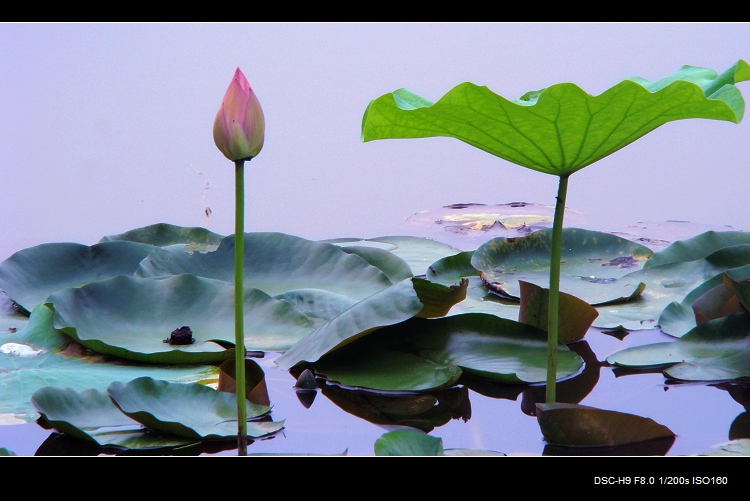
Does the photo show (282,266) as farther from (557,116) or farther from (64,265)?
(557,116)

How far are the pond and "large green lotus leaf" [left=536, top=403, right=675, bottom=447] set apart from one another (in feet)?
0.05

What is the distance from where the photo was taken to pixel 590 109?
0.85 meters

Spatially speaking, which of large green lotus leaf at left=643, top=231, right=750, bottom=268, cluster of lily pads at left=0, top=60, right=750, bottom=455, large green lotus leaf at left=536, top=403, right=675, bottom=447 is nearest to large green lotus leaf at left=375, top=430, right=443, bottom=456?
cluster of lily pads at left=0, top=60, right=750, bottom=455

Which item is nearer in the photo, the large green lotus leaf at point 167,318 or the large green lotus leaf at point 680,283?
the large green lotus leaf at point 167,318

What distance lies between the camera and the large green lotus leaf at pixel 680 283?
136cm

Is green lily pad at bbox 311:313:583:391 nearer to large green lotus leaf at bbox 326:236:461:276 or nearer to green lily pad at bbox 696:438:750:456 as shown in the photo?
green lily pad at bbox 696:438:750:456

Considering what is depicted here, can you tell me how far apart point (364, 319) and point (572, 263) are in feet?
2.77

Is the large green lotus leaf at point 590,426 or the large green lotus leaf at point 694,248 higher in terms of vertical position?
the large green lotus leaf at point 694,248

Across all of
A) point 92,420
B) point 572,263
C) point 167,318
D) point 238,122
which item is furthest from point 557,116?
point 572,263

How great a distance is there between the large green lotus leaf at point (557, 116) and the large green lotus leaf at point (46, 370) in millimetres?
542

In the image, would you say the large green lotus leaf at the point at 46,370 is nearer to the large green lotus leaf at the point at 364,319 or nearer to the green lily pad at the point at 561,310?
the large green lotus leaf at the point at 364,319

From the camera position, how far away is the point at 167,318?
1363 millimetres

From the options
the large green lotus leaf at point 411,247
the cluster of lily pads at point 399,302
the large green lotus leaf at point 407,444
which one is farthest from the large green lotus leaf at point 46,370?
the large green lotus leaf at point 411,247

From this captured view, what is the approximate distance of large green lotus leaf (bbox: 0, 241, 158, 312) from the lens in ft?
5.09
